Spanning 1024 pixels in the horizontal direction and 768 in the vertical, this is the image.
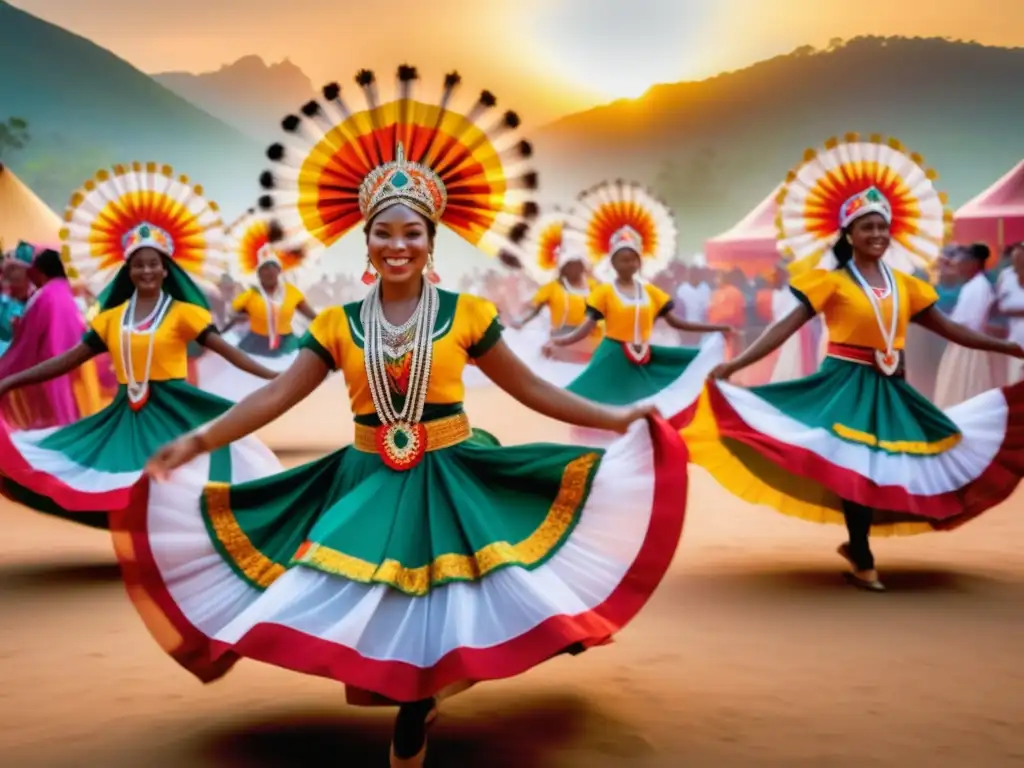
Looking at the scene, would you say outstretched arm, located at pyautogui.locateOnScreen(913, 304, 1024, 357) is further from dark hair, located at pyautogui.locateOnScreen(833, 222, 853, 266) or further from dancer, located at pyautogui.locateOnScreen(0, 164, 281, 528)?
dancer, located at pyautogui.locateOnScreen(0, 164, 281, 528)

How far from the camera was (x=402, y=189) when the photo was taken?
12.7 feet

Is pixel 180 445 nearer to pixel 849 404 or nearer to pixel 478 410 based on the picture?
pixel 849 404

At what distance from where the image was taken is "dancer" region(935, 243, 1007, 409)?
12109 mm

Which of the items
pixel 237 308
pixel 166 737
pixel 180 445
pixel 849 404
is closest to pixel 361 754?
pixel 166 737

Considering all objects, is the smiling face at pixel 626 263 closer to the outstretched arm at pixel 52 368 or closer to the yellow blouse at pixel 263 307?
the yellow blouse at pixel 263 307

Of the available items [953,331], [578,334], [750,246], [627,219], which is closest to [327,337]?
[953,331]

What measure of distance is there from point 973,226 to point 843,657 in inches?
523

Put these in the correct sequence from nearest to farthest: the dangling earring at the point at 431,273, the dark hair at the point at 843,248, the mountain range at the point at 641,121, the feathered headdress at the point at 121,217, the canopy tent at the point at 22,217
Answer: the dangling earring at the point at 431,273 < the dark hair at the point at 843,248 < the feathered headdress at the point at 121,217 < the canopy tent at the point at 22,217 < the mountain range at the point at 641,121

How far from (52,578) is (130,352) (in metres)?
1.35

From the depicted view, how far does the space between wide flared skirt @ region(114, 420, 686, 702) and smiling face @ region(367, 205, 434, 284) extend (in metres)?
0.59

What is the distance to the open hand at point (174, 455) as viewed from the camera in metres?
3.73

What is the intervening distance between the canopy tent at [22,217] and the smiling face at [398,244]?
15512 mm

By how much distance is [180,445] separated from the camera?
3744 millimetres

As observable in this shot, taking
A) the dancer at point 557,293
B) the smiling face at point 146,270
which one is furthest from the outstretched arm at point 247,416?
the dancer at point 557,293
